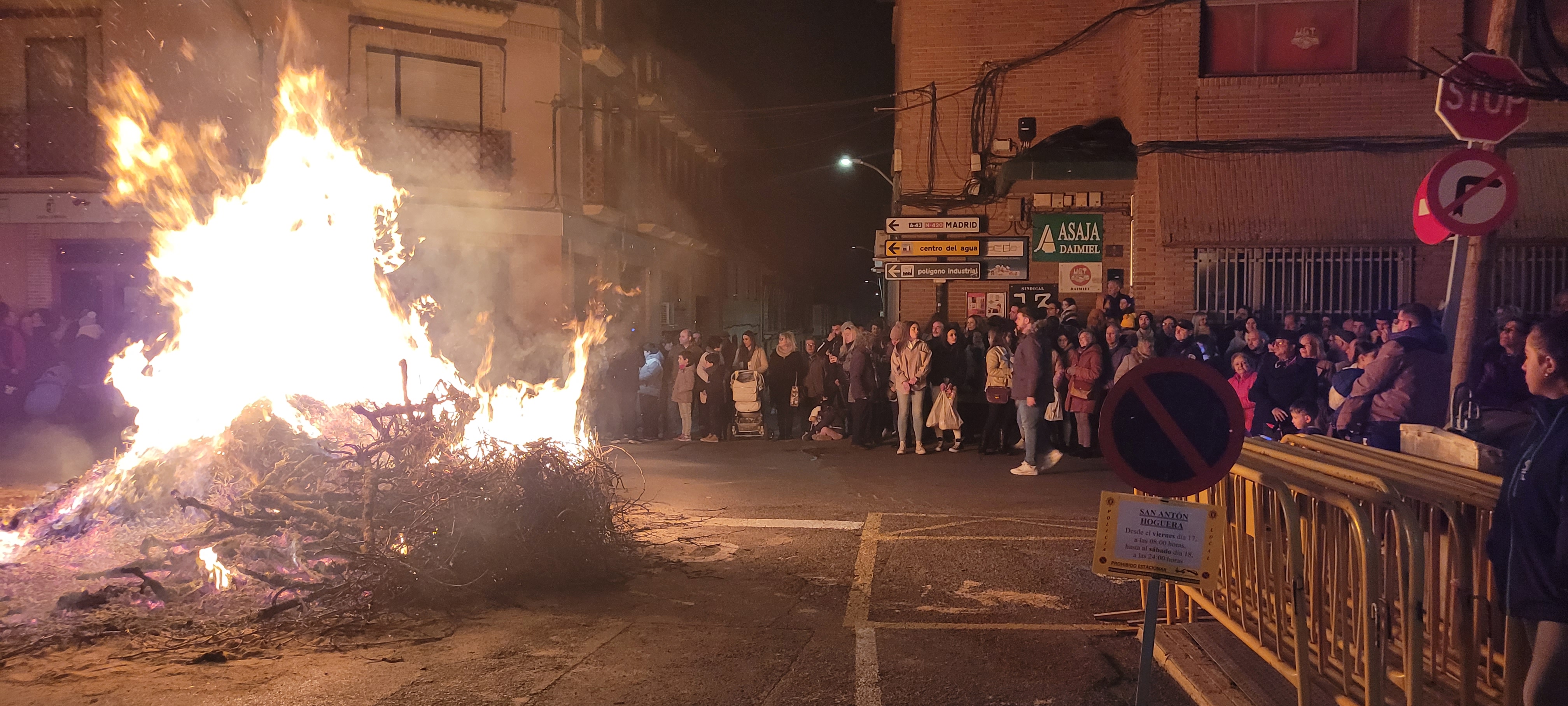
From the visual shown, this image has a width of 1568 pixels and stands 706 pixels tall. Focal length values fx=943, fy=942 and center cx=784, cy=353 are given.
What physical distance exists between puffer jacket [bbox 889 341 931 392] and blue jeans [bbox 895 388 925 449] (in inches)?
3.3

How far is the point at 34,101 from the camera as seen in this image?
1809 centimetres

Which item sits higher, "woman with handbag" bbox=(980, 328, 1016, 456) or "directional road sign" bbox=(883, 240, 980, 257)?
"directional road sign" bbox=(883, 240, 980, 257)

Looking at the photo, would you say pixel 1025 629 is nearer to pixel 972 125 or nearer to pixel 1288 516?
pixel 1288 516

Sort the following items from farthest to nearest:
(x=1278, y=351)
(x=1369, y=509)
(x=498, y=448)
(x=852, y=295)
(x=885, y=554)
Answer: (x=852, y=295)
(x=1278, y=351)
(x=885, y=554)
(x=498, y=448)
(x=1369, y=509)

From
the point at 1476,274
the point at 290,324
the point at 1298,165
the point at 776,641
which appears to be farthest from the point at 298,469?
the point at 1298,165

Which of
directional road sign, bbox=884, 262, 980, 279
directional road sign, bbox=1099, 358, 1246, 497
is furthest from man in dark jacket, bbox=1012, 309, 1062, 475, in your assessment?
directional road sign, bbox=1099, 358, 1246, 497

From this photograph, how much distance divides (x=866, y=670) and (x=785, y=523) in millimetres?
3700

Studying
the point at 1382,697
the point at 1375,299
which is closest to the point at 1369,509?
the point at 1382,697

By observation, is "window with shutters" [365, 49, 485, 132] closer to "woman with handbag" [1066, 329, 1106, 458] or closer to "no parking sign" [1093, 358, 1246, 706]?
"woman with handbag" [1066, 329, 1106, 458]

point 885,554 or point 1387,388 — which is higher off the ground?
point 1387,388

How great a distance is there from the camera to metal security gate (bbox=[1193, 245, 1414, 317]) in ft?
46.1

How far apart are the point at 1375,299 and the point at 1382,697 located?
1263 cm

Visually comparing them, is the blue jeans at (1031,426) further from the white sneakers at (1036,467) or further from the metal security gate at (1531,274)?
the metal security gate at (1531,274)

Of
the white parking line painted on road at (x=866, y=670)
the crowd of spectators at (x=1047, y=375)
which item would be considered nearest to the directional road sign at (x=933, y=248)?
the crowd of spectators at (x=1047, y=375)
